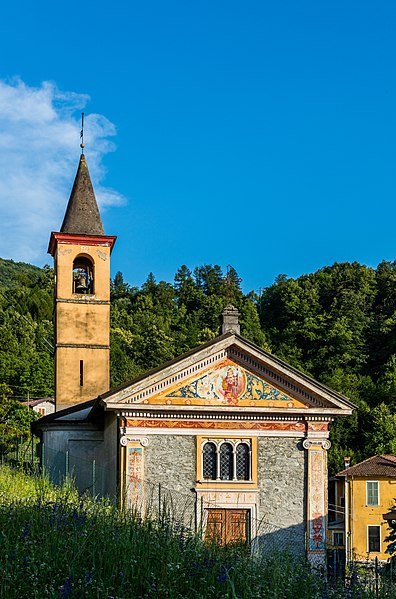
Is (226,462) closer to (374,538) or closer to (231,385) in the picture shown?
(231,385)

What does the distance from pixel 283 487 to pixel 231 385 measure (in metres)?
3.19

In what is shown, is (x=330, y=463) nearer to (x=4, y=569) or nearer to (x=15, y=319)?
(x=15, y=319)

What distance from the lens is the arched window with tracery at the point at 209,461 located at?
24438mm

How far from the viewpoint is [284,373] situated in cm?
2453

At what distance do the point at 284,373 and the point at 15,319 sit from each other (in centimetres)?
6504

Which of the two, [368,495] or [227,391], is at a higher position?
[227,391]

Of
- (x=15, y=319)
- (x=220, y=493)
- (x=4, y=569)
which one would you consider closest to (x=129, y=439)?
(x=220, y=493)

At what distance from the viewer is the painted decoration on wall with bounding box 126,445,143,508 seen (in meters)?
23.6

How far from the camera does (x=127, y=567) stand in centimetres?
914

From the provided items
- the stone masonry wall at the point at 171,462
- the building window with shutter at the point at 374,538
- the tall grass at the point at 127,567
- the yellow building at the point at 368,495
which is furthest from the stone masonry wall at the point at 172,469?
the yellow building at the point at 368,495

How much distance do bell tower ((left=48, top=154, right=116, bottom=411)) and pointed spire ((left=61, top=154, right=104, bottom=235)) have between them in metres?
0.05

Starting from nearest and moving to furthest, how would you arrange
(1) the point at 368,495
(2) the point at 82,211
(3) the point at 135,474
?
(3) the point at 135,474
(2) the point at 82,211
(1) the point at 368,495

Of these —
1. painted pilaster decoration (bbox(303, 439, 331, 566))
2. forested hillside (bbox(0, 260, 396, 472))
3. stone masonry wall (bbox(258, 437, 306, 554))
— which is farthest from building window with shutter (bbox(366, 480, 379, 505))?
stone masonry wall (bbox(258, 437, 306, 554))

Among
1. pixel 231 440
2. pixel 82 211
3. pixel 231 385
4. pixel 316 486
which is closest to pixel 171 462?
pixel 231 440
